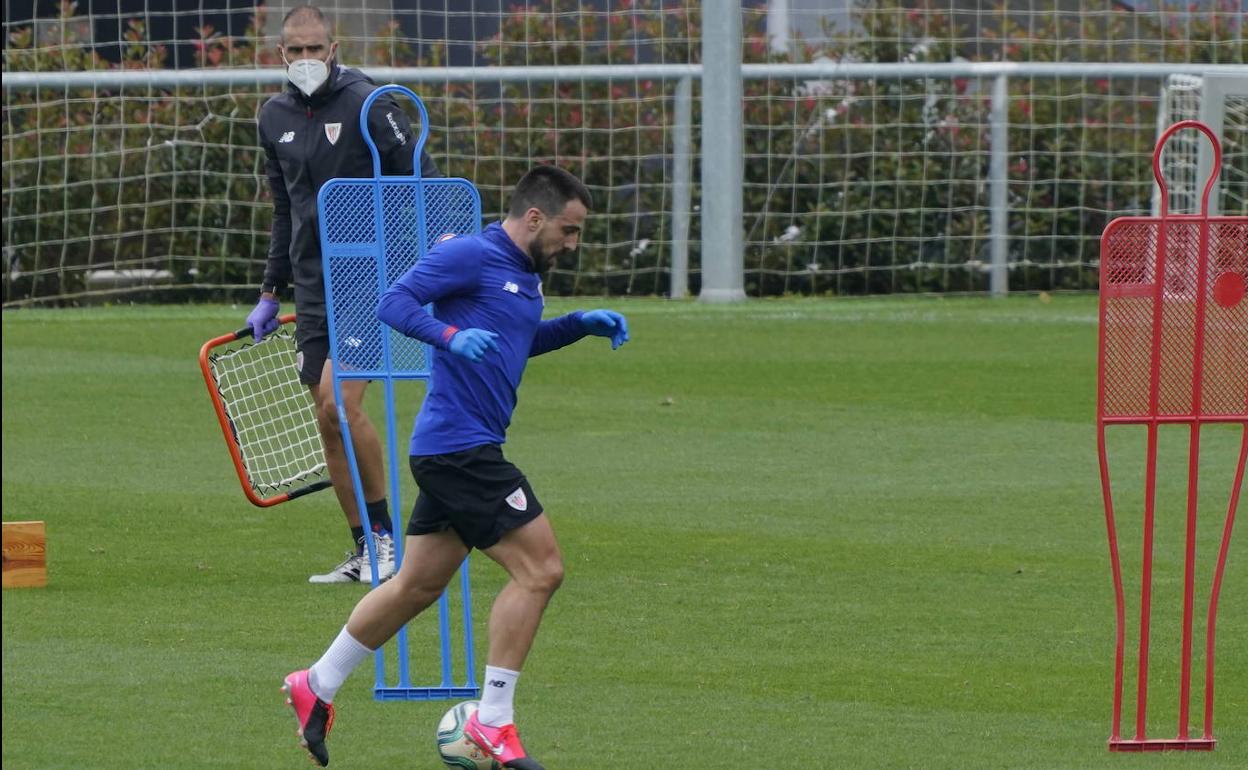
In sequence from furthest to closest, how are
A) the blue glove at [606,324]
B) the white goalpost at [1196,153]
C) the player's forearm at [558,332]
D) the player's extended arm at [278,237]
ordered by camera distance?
the white goalpost at [1196,153] < the player's extended arm at [278,237] < the player's forearm at [558,332] < the blue glove at [606,324]

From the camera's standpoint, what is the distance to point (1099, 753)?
6465 millimetres

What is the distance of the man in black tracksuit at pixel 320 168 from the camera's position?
28.8 feet

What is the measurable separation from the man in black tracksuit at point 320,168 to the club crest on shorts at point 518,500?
2.53 m

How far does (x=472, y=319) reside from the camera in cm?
637

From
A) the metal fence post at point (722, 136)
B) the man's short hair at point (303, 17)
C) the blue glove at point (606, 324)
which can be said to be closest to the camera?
the blue glove at point (606, 324)

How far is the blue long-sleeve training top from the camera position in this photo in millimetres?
6293

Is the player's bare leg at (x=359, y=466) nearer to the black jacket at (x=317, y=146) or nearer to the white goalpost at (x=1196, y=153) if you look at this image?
the black jacket at (x=317, y=146)

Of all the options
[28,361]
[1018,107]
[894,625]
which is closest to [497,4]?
[1018,107]

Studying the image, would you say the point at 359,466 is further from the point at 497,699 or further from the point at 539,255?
the point at 497,699

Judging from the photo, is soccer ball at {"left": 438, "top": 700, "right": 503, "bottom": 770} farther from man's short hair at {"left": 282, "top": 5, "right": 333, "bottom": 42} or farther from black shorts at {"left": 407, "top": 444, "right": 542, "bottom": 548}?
man's short hair at {"left": 282, "top": 5, "right": 333, "bottom": 42}

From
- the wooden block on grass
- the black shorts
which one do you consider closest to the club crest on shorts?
the black shorts

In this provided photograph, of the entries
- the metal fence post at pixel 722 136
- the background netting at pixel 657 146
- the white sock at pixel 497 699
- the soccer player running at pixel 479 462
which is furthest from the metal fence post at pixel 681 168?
the white sock at pixel 497 699

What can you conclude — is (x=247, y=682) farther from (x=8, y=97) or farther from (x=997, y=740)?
(x=8, y=97)

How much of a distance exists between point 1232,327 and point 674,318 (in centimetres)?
1281
